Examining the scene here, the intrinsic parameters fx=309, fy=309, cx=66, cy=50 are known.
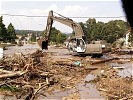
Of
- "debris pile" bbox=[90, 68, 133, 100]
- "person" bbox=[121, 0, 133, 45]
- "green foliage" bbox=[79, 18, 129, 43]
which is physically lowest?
"debris pile" bbox=[90, 68, 133, 100]

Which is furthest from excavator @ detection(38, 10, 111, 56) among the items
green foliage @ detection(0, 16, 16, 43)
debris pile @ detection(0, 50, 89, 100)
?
green foliage @ detection(0, 16, 16, 43)

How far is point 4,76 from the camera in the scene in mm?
14070

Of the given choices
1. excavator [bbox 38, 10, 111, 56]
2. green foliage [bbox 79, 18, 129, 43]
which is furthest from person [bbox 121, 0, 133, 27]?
green foliage [bbox 79, 18, 129, 43]

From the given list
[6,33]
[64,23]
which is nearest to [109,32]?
[6,33]

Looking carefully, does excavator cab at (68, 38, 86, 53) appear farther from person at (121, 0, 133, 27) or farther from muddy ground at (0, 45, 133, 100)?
person at (121, 0, 133, 27)

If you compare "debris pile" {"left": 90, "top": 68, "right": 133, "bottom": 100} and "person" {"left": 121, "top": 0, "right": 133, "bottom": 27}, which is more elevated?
"person" {"left": 121, "top": 0, "right": 133, "bottom": 27}

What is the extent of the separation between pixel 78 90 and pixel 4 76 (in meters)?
3.47

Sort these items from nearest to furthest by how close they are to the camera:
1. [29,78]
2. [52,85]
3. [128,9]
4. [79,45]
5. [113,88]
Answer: [128,9] < [113,88] < [52,85] < [29,78] < [79,45]

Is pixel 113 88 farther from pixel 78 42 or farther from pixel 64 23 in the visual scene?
pixel 64 23

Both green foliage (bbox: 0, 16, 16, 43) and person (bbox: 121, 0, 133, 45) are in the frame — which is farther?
green foliage (bbox: 0, 16, 16, 43)

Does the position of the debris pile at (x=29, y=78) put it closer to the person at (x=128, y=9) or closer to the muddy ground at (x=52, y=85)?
the muddy ground at (x=52, y=85)

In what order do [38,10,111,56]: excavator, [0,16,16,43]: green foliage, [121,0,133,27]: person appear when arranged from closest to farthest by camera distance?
1. [121,0,133,27]: person
2. [38,10,111,56]: excavator
3. [0,16,16,43]: green foliage

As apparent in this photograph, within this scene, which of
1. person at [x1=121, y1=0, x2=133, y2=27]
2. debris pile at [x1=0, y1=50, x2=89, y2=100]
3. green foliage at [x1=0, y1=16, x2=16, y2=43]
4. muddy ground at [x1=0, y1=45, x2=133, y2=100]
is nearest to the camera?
person at [x1=121, y1=0, x2=133, y2=27]

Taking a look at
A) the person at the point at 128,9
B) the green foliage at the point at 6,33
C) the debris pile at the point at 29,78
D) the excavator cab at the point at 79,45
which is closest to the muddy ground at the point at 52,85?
the debris pile at the point at 29,78
